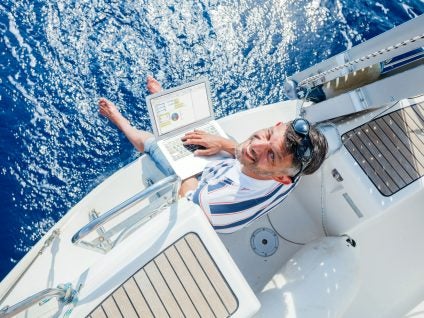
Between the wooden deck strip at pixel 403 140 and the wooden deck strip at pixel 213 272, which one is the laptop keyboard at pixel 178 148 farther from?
the wooden deck strip at pixel 403 140

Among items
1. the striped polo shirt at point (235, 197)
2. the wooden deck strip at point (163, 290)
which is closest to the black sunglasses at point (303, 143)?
the striped polo shirt at point (235, 197)

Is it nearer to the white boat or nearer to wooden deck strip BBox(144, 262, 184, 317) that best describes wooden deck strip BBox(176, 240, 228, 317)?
the white boat

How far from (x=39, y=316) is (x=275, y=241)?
5.11 ft

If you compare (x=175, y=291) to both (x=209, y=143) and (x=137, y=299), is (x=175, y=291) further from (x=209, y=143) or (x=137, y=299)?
(x=209, y=143)

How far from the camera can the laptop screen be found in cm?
252

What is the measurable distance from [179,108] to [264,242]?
3.65 ft

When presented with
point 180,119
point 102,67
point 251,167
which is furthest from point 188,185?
point 102,67

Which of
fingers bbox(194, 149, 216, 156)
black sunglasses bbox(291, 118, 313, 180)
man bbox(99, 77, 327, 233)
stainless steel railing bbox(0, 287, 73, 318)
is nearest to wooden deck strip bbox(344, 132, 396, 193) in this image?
man bbox(99, 77, 327, 233)

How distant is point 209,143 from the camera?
2574mm

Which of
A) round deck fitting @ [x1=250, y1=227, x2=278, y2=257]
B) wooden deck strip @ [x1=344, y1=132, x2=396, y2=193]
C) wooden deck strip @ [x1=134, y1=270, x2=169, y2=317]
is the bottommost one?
round deck fitting @ [x1=250, y1=227, x2=278, y2=257]

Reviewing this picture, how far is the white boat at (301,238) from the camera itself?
1650 millimetres

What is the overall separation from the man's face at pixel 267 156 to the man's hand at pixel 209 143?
55 cm

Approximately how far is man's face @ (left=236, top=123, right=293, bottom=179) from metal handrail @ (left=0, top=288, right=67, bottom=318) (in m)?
1.05

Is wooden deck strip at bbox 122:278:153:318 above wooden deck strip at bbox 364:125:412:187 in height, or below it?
above
